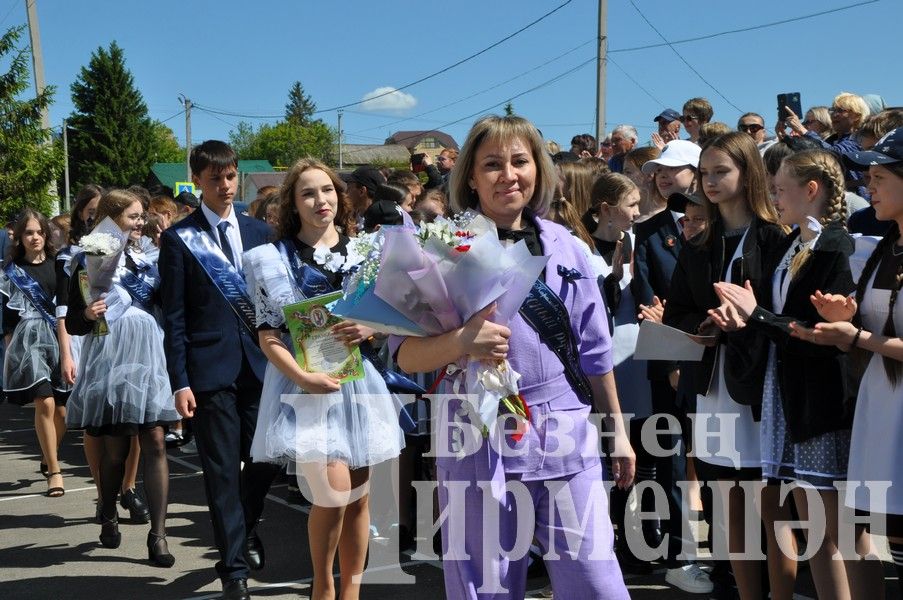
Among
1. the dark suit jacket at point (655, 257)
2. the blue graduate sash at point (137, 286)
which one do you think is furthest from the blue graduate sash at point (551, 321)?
the blue graduate sash at point (137, 286)

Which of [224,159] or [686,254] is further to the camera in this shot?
[224,159]

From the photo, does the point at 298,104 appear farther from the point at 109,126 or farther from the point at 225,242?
the point at 225,242

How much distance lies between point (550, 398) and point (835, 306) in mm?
1232

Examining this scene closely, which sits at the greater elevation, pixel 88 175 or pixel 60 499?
pixel 88 175

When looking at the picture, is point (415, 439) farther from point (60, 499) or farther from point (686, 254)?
point (60, 499)

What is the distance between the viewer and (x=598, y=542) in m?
3.24

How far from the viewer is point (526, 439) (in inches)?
130

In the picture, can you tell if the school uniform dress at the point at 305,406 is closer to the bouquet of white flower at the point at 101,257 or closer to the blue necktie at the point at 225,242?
the blue necktie at the point at 225,242

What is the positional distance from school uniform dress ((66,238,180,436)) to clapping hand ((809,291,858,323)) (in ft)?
14.0

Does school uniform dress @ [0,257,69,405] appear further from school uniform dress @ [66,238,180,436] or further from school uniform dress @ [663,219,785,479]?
school uniform dress @ [663,219,785,479]

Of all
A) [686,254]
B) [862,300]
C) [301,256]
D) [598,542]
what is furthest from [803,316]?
[301,256]

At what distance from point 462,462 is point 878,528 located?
5.47 feet

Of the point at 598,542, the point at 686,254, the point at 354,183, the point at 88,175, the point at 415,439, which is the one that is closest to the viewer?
the point at 598,542

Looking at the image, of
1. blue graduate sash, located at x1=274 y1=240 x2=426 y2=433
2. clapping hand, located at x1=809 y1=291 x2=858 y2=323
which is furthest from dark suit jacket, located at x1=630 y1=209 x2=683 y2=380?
clapping hand, located at x1=809 y1=291 x2=858 y2=323
